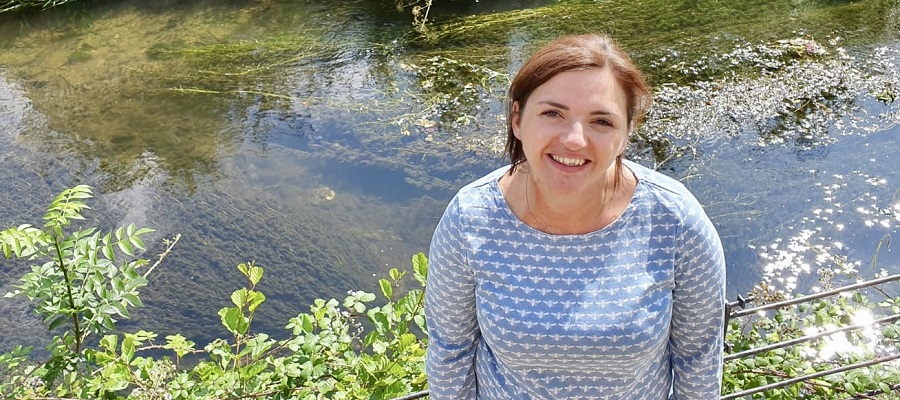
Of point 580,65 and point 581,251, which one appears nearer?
point 580,65

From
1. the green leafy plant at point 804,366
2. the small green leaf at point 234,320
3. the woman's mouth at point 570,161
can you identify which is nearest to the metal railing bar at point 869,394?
the green leafy plant at point 804,366

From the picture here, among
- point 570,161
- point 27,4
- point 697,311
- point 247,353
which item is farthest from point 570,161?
point 27,4

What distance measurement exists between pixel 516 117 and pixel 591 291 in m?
0.39

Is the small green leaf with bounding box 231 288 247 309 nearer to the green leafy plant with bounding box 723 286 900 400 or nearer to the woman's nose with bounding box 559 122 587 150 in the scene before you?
the woman's nose with bounding box 559 122 587 150

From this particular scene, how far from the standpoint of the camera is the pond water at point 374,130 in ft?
13.3

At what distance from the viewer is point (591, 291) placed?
147 cm

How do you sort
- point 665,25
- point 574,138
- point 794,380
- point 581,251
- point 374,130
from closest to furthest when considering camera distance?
1. point 574,138
2. point 581,251
3. point 794,380
4. point 374,130
5. point 665,25

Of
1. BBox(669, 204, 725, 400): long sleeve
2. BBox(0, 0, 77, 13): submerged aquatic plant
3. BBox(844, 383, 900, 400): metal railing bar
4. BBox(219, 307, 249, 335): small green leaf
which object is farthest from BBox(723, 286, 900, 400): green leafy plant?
BBox(0, 0, 77, 13): submerged aquatic plant

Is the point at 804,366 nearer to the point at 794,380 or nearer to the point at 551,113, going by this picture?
the point at 794,380

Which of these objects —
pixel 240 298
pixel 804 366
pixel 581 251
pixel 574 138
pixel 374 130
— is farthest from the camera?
pixel 374 130

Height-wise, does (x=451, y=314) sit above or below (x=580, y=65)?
below

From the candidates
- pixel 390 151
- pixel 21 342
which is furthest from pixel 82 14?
pixel 21 342

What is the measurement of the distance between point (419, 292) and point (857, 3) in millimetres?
6249

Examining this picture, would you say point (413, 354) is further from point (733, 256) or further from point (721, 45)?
point (721, 45)
